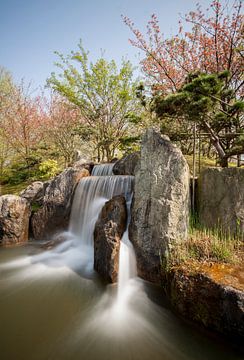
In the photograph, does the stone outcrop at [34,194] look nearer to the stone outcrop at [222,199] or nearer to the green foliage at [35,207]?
the green foliage at [35,207]

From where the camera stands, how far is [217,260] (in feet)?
10.1

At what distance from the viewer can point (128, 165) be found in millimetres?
6762

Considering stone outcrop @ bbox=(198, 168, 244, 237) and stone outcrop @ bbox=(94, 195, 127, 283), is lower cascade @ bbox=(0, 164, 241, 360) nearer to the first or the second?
stone outcrop @ bbox=(94, 195, 127, 283)

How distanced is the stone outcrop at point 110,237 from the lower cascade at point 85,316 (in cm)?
17

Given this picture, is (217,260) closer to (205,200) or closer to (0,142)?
(205,200)

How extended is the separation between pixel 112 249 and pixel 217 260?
1.95 m

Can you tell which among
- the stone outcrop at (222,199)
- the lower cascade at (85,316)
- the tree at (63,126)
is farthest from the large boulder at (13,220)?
the tree at (63,126)

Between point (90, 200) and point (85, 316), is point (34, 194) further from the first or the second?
point (85, 316)

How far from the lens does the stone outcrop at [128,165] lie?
260 inches

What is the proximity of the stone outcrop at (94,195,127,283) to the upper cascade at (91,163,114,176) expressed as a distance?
3.30 metres

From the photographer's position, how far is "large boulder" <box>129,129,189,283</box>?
11.5ft

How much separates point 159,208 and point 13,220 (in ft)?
17.0

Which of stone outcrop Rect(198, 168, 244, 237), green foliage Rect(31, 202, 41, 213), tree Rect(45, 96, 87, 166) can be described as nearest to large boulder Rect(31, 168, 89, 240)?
green foliage Rect(31, 202, 41, 213)

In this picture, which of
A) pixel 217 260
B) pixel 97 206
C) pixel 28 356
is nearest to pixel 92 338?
pixel 28 356
